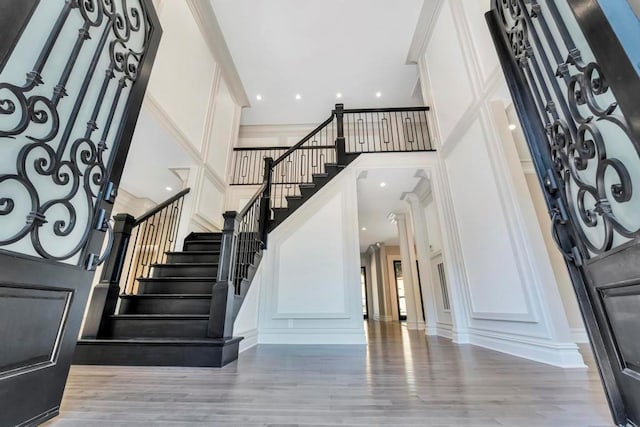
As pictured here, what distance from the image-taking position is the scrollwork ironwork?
81cm

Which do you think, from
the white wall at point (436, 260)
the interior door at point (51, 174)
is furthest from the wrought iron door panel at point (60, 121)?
the white wall at point (436, 260)

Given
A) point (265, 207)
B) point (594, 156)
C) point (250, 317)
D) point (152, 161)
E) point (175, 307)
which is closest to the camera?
point (594, 156)

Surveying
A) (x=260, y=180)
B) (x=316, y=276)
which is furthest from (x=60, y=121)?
(x=260, y=180)

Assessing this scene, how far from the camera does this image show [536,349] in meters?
2.09

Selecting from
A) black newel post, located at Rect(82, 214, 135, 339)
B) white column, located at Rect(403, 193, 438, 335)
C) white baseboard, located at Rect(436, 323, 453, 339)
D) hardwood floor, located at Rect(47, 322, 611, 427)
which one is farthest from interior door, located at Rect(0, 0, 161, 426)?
white column, located at Rect(403, 193, 438, 335)

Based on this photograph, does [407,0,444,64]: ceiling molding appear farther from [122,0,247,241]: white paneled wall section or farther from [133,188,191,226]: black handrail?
[133,188,191,226]: black handrail

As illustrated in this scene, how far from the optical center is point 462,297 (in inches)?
129

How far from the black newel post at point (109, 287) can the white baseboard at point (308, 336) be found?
1.61m

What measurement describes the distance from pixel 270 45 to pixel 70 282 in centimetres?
482

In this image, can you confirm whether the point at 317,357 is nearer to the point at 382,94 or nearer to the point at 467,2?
the point at 467,2

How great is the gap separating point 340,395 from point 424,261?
3.78 m

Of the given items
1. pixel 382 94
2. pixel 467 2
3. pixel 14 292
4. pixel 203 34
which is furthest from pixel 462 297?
pixel 203 34

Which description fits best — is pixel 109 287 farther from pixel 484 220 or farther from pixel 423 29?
pixel 423 29

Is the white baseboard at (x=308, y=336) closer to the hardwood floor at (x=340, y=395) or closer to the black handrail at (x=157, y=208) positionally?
the hardwood floor at (x=340, y=395)
